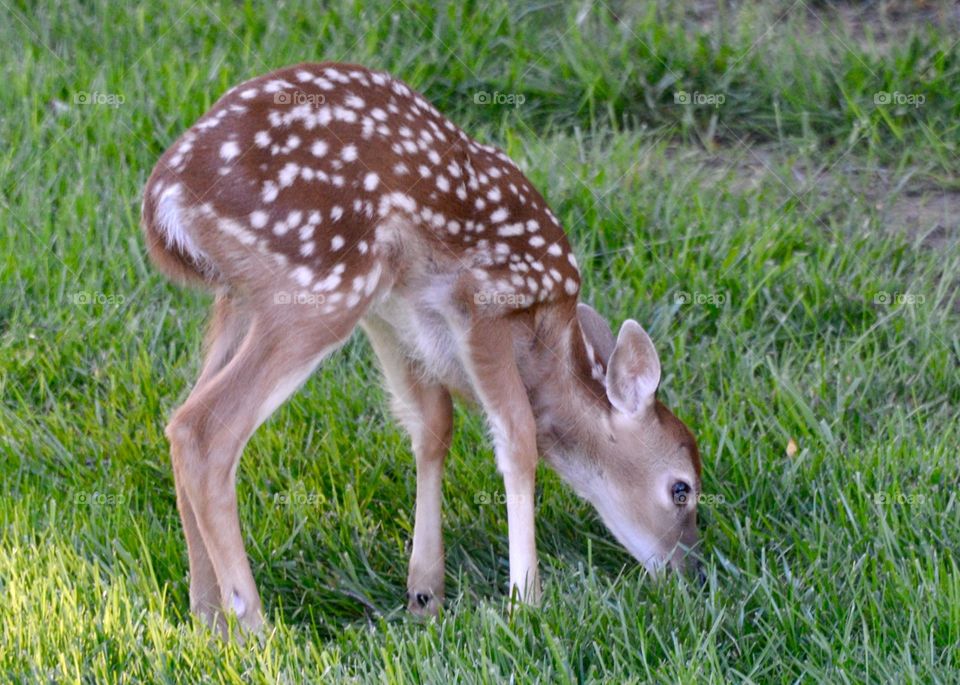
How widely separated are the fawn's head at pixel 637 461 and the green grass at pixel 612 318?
0.14 meters

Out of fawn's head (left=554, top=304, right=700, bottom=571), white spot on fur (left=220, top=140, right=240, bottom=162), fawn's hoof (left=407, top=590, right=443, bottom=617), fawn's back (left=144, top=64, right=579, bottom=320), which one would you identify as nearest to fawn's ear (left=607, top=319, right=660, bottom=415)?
fawn's head (left=554, top=304, right=700, bottom=571)

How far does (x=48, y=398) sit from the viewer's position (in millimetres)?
6027

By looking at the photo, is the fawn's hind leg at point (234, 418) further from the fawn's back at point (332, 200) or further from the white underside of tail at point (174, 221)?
the white underside of tail at point (174, 221)

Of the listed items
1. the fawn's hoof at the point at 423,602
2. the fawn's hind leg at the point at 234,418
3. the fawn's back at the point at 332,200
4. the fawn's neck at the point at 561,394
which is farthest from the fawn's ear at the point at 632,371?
the fawn's hind leg at the point at 234,418

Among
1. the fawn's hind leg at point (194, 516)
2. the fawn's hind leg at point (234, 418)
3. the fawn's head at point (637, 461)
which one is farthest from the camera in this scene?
the fawn's head at point (637, 461)

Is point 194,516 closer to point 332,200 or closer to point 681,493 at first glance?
point 332,200

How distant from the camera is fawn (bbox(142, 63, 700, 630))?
15.4 ft

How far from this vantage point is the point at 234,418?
4.68m

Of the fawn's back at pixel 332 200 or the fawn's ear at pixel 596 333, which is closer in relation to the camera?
the fawn's back at pixel 332 200

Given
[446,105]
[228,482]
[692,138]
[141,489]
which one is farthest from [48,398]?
[692,138]

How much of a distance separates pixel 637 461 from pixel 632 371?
319 millimetres

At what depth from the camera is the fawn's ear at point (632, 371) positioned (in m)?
5.23

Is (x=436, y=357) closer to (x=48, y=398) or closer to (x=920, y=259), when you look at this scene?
(x=48, y=398)

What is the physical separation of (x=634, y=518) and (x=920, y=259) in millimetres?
2148
